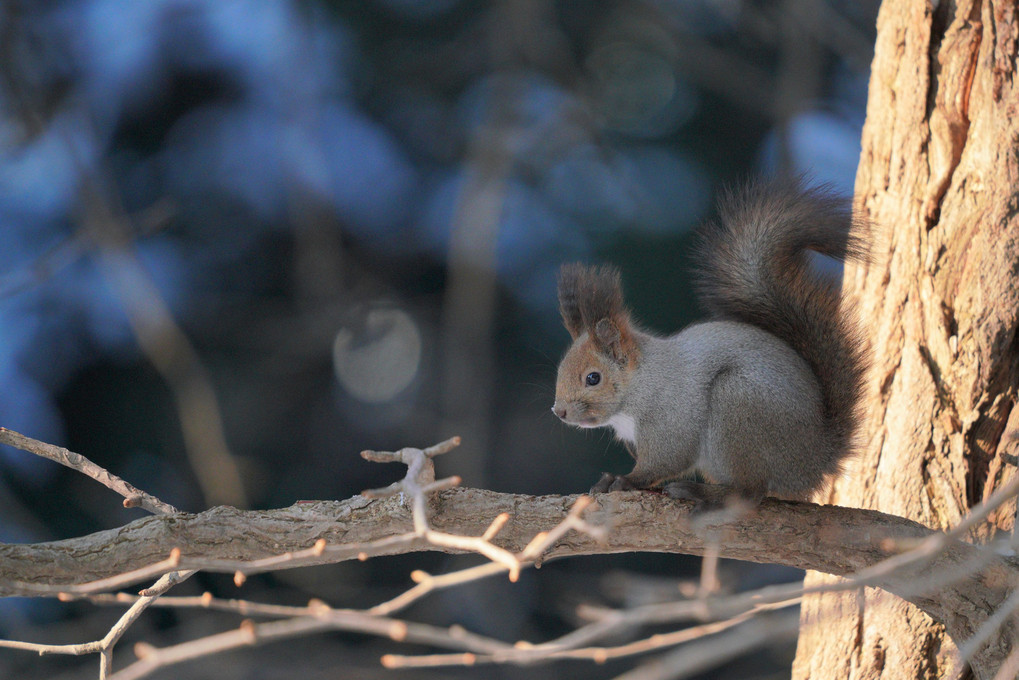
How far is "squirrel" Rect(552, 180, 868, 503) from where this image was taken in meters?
1.59

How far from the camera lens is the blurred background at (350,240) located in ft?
9.78

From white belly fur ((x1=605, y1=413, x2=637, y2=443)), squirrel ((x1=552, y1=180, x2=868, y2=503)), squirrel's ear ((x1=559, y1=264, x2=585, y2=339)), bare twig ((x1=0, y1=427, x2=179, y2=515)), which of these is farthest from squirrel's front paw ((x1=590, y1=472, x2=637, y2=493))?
bare twig ((x1=0, y1=427, x2=179, y2=515))

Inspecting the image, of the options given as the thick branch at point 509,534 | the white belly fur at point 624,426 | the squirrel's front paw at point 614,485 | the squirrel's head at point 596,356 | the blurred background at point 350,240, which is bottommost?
the thick branch at point 509,534

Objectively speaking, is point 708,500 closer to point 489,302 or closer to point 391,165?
point 489,302

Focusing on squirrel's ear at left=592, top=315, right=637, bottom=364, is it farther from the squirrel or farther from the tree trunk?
the tree trunk

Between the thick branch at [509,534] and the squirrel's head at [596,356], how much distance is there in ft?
0.76

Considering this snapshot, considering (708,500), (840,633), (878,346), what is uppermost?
(878,346)

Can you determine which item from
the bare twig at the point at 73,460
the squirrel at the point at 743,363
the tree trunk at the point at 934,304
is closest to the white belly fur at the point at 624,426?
the squirrel at the point at 743,363

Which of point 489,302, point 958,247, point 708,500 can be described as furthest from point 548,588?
point 958,247

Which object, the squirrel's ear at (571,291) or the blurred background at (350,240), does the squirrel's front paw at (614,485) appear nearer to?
the squirrel's ear at (571,291)

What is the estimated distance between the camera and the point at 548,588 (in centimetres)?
312

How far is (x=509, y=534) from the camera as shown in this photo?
1.56m

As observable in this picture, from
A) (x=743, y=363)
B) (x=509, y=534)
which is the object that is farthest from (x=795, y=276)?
(x=509, y=534)

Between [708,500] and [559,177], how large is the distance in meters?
1.92
